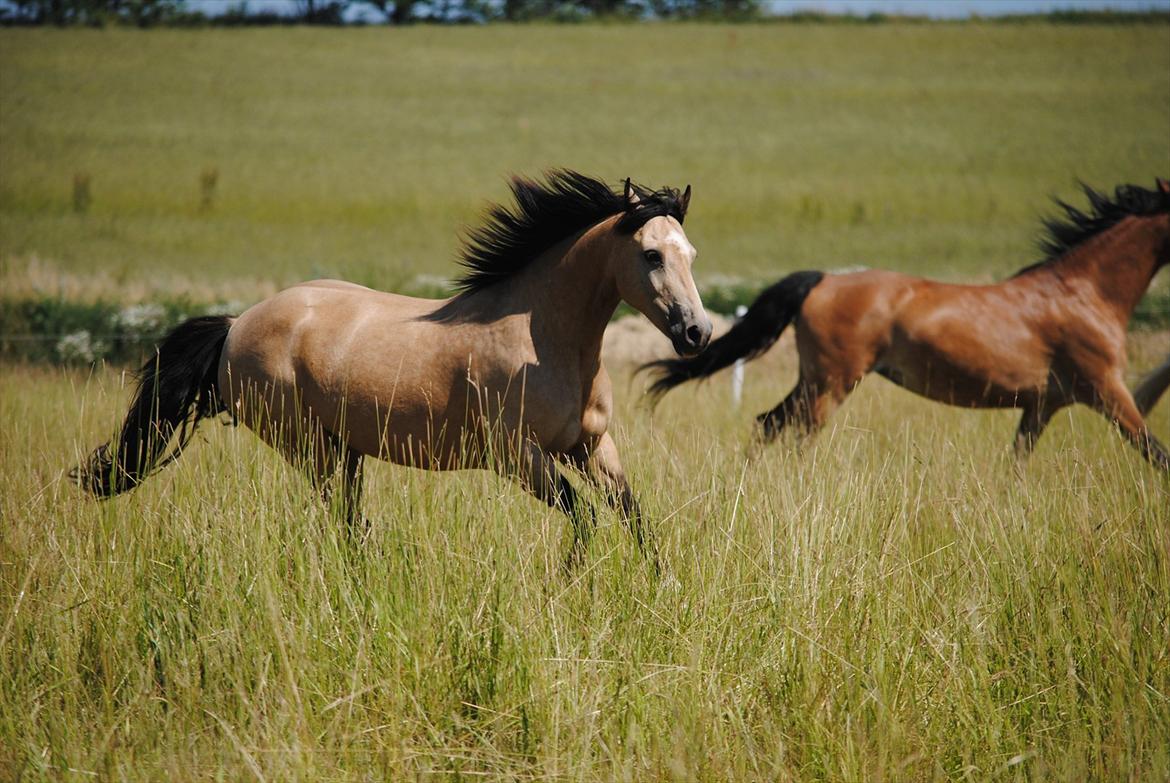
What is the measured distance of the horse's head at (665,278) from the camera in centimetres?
443

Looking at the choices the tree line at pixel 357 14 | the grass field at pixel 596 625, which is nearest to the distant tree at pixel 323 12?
the tree line at pixel 357 14

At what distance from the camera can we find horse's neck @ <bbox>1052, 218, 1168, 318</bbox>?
7.99 metres

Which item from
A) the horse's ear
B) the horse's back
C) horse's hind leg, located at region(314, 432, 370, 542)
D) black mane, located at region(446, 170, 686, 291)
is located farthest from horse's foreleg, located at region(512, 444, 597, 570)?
the horse's ear

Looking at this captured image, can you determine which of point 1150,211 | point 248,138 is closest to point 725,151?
point 248,138

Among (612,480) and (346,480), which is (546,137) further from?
(612,480)

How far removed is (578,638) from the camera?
365cm

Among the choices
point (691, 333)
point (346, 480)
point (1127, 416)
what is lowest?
Result: point (346, 480)

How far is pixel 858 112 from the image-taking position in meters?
37.6

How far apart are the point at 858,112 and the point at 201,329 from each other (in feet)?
114

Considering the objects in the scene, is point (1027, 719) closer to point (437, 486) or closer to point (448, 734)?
point (448, 734)

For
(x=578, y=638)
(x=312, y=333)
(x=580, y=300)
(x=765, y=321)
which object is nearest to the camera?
(x=578, y=638)

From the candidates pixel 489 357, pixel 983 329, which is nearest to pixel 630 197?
pixel 489 357

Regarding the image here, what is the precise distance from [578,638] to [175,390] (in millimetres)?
3124

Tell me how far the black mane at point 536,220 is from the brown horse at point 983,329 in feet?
9.65
